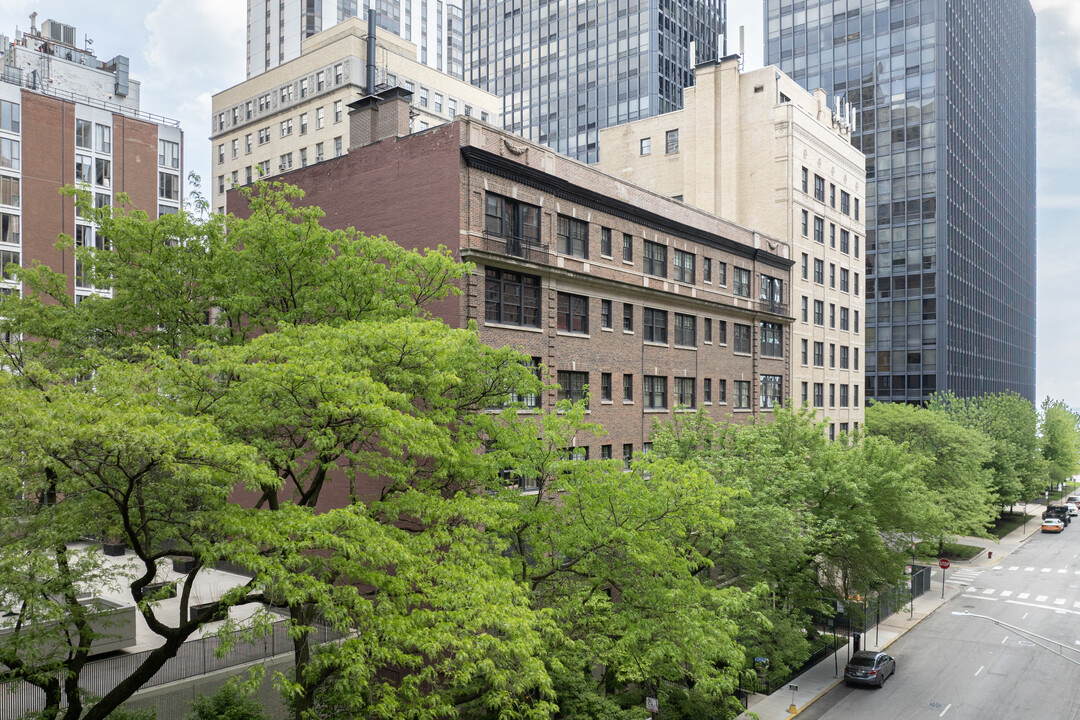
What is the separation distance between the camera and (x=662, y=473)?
23016mm

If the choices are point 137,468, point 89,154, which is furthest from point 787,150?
point 89,154

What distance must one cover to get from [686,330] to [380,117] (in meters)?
20.0

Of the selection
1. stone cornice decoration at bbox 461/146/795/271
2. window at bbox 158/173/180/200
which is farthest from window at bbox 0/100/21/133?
stone cornice decoration at bbox 461/146/795/271

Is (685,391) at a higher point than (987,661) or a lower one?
higher

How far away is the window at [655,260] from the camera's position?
41.6 meters

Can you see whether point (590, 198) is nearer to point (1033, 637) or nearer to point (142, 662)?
point (142, 662)

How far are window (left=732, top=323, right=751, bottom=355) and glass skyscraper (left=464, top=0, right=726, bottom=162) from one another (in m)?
72.6

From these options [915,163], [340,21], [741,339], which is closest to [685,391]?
[741,339]

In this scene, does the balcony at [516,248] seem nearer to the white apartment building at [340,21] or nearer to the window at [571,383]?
the window at [571,383]

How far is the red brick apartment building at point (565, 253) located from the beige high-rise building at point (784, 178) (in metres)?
10.6

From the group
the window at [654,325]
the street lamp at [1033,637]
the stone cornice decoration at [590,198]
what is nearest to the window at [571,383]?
the window at [654,325]

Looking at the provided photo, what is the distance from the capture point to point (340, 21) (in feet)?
388

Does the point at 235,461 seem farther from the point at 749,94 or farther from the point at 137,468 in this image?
the point at 749,94

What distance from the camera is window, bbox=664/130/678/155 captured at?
6291 cm
